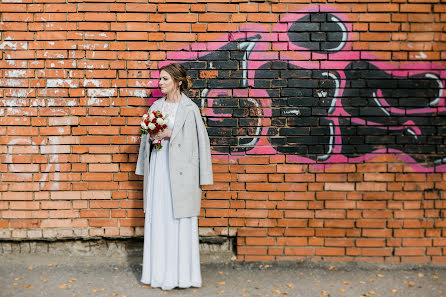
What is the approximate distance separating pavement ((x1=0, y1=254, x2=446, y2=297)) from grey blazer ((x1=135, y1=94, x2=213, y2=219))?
32.3 inches

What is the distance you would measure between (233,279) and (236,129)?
1.50m

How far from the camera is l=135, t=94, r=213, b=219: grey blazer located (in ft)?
12.0

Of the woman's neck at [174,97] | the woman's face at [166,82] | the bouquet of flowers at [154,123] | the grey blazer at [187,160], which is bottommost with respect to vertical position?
the grey blazer at [187,160]

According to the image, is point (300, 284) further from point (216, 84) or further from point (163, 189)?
point (216, 84)

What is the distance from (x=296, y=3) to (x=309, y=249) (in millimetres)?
2566

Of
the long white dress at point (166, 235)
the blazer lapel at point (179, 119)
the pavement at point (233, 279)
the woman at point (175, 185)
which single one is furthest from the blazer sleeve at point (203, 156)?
the pavement at point (233, 279)

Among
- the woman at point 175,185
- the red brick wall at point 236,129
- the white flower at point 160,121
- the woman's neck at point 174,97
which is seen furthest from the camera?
the red brick wall at point 236,129

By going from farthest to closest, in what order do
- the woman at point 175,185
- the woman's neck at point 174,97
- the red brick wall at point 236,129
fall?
the red brick wall at point 236,129
the woman's neck at point 174,97
the woman at point 175,185

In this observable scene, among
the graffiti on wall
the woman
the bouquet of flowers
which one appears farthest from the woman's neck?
the graffiti on wall

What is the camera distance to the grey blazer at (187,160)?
3.64m

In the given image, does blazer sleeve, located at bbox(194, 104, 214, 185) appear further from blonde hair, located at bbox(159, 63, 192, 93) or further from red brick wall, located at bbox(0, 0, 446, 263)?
red brick wall, located at bbox(0, 0, 446, 263)

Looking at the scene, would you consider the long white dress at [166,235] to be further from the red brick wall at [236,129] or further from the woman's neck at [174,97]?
the red brick wall at [236,129]

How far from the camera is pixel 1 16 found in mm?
4254

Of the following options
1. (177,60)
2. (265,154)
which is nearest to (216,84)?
(177,60)
